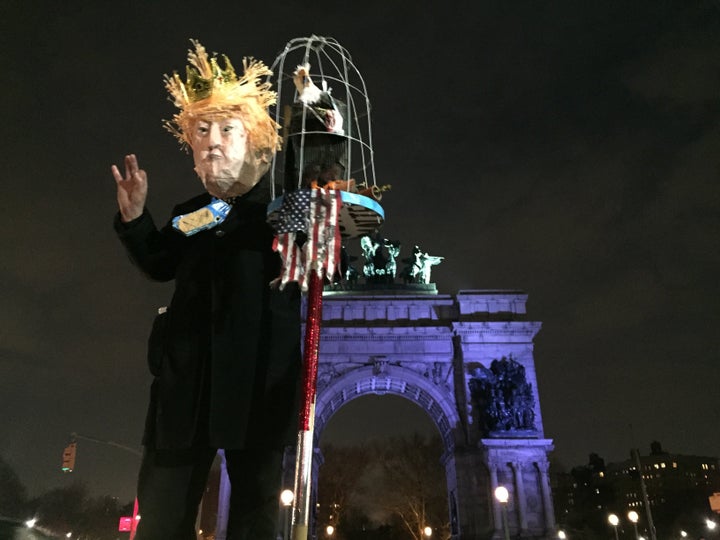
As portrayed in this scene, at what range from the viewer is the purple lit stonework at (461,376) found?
25.7 meters

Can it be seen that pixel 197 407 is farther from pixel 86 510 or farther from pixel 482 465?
pixel 86 510

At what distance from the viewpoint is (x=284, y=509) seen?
76.7ft

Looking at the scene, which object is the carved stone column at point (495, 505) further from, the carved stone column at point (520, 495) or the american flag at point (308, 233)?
the american flag at point (308, 233)

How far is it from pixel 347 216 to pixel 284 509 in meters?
22.2

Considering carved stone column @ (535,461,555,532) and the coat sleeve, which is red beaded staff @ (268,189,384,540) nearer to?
the coat sleeve

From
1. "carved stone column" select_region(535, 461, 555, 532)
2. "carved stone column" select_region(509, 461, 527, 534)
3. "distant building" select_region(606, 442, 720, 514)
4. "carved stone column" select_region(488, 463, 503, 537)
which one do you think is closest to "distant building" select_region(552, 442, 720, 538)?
"distant building" select_region(606, 442, 720, 514)

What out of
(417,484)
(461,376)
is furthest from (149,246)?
(417,484)

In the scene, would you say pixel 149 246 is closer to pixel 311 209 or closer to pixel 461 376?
pixel 311 209

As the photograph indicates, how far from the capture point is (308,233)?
3.69 metres

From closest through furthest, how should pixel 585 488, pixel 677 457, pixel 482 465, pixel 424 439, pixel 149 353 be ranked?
1. pixel 149 353
2. pixel 482 465
3. pixel 424 439
4. pixel 585 488
5. pixel 677 457

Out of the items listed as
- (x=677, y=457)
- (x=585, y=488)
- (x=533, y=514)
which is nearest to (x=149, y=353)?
(x=533, y=514)

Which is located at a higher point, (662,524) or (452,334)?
(452,334)

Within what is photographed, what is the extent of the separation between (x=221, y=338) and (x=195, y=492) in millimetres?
897

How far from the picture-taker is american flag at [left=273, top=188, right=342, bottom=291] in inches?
141
